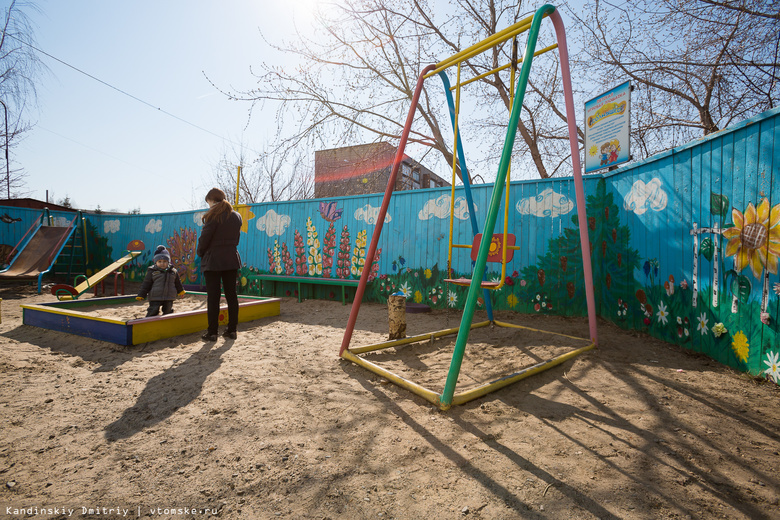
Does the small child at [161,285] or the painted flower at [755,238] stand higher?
the painted flower at [755,238]

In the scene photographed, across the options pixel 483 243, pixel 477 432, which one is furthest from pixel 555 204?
pixel 477 432

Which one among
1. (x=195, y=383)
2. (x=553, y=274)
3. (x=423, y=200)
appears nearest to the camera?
(x=195, y=383)

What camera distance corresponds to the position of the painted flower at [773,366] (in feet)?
8.20

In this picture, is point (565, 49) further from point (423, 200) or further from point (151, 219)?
point (151, 219)

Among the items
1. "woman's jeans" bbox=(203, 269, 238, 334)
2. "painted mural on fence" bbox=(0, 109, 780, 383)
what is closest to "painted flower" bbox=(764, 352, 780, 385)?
"painted mural on fence" bbox=(0, 109, 780, 383)

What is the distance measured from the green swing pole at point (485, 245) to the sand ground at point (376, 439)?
0.22 m

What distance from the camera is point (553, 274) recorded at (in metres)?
5.21

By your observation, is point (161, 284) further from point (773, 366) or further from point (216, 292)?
point (773, 366)

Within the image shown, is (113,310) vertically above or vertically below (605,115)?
below

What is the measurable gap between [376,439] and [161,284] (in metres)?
4.05

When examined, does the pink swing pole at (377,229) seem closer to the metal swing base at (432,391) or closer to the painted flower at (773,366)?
the metal swing base at (432,391)

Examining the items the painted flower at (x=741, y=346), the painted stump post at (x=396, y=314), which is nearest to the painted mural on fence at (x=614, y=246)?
the painted flower at (x=741, y=346)

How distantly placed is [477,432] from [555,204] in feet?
13.7

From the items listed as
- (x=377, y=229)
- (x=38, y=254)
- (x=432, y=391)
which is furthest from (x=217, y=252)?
(x=38, y=254)
